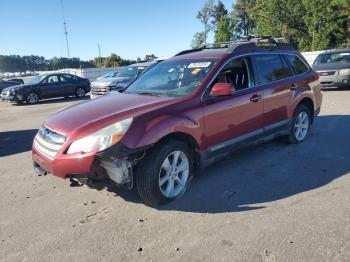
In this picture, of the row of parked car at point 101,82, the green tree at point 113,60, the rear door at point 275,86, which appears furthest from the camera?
the green tree at point 113,60

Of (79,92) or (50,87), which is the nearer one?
(50,87)

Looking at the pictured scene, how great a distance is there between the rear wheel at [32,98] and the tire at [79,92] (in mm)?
2241

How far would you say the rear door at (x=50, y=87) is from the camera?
18422mm

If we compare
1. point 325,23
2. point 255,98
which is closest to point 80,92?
point 255,98

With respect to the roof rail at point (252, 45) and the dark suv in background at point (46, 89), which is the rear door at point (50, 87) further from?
the roof rail at point (252, 45)

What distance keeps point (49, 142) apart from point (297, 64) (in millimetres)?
4652

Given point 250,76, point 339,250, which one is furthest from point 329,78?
point 339,250

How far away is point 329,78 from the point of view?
13938 millimetres

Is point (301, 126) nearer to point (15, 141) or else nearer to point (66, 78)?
point (15, 141)

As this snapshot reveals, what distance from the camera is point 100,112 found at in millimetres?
4266

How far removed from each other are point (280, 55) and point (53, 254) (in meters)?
4.81

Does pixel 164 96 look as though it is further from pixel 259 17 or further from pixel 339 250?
pixel 259 17

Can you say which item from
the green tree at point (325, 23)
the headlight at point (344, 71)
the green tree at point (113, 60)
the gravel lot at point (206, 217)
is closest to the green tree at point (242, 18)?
the green tree at point (325, 23)

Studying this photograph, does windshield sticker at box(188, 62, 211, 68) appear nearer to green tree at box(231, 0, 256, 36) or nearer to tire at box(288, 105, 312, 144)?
tire at box(288, 105, 312, 144)
